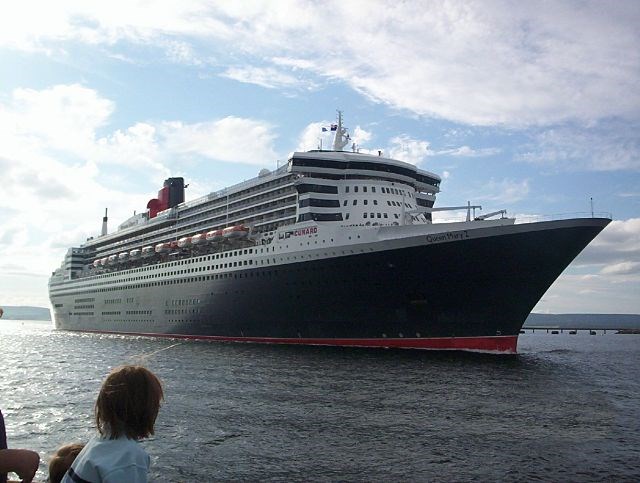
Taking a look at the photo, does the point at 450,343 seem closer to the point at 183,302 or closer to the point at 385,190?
the point at 385,190

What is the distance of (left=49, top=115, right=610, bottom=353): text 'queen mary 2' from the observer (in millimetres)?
32625

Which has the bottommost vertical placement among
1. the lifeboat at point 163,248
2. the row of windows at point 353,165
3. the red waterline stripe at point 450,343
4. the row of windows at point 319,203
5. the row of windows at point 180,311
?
the red waterline stripe at point 450,343

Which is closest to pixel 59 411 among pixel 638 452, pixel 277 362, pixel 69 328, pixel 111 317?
pixel 277 362

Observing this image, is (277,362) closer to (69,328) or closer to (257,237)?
(257,237)

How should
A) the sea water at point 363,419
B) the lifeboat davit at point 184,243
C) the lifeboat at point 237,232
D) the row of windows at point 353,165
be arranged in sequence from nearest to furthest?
the sea water at point 363,419, the row of windows at point 353,165, the lifeboat at point 237,232, the lifeboat davit at point 184,243

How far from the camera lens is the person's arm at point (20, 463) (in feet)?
11.3

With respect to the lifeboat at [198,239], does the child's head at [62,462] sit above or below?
below

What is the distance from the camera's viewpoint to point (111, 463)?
2947 mm

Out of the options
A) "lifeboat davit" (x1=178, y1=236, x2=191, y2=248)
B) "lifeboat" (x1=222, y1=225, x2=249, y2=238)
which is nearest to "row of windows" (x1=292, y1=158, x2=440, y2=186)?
"lifeboat" (x1=222, y1=225, x2=249, y2=238)

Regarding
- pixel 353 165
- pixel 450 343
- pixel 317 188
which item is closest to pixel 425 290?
pixel 450 343

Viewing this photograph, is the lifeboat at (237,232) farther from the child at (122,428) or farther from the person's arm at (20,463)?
the child at (122,428)

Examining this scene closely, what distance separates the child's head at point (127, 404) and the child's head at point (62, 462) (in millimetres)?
604

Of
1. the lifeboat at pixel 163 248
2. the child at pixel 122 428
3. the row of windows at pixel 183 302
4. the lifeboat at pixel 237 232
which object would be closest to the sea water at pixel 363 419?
the child at pixel 122 428

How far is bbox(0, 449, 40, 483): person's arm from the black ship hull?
3077 cm
